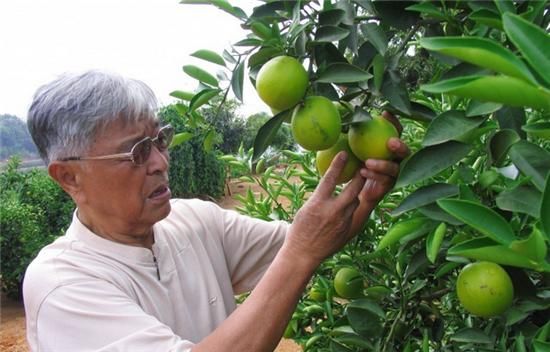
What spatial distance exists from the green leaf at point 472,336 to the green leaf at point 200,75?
0.70 metres

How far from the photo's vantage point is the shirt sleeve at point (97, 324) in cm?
117

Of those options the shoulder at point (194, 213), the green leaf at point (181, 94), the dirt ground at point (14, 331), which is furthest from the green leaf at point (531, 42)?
the dirt ground at point (14, 331)

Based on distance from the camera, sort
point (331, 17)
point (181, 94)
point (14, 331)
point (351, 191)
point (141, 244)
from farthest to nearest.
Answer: point (14, 331), point (141, 244), point (181, 94), point (351, 191), point (331, 17)

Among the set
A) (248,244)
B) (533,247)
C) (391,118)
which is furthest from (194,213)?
(533,247)

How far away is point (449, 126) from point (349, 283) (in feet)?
2.09

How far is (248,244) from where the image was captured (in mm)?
1697

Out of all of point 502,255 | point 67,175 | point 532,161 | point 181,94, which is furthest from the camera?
point 67,175

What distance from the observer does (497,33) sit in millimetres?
864

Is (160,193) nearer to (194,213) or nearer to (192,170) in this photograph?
(194,213)

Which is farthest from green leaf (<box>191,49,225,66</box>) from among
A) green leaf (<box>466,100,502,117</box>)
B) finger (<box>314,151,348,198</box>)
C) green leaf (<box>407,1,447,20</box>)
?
green leaf (<box>466,100,502,117</box>)

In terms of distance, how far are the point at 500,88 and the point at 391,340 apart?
2.60 ft

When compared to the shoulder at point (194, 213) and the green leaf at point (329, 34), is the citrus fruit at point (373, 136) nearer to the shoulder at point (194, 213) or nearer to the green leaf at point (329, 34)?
the green leaf at point (329, 34)

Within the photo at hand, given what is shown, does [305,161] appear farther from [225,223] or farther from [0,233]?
[0,233]

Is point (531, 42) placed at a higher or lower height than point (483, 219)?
higher
